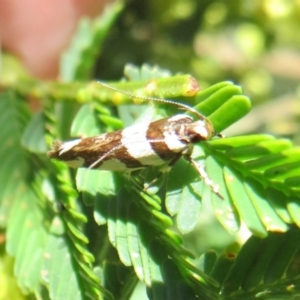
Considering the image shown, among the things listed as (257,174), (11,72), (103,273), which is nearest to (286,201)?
(257,174)

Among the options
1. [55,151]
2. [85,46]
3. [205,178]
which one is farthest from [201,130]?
[85,46]

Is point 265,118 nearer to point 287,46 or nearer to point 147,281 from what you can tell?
point 287,46

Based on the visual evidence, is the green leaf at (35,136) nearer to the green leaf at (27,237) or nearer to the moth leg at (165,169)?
the green leaf at (27,237)

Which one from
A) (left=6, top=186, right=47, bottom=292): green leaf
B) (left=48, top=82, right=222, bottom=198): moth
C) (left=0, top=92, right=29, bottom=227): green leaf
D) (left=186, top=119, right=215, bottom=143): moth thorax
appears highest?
(left=186, top=119, right=215, bottom=143): moth thorax

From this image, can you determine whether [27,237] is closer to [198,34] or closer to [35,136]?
[35,136]

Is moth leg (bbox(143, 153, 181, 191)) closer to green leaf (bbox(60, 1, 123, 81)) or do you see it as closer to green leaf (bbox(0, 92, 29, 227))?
green leaf (bbox(0, 92, 29, 227))

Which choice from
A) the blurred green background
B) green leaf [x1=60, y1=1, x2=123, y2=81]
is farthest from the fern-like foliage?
the blurred green background

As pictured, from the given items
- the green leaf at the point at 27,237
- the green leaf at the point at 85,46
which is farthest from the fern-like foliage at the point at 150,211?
the green leaf at the point at 85,46

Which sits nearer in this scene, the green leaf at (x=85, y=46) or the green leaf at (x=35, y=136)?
the green leaf at (x=35, y=136)
